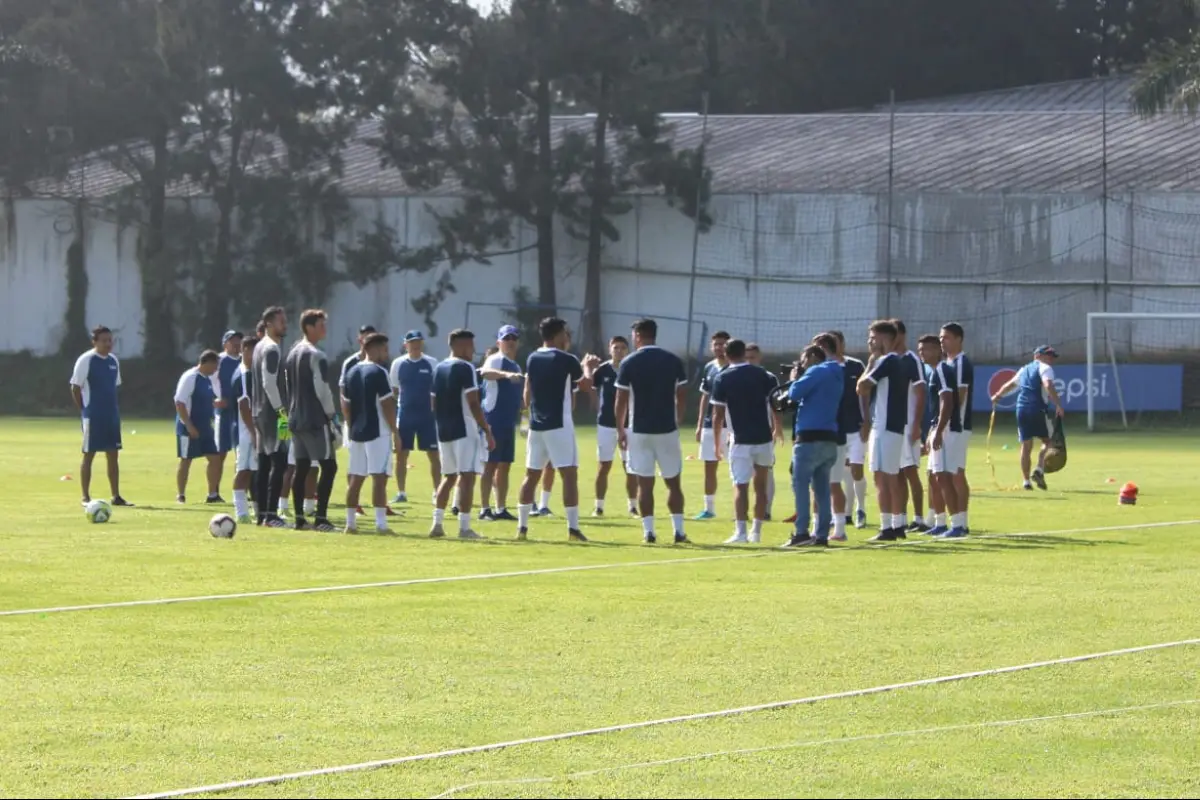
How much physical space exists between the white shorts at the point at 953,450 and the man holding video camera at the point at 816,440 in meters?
1.29

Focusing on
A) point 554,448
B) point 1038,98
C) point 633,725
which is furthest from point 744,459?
point 1038,98

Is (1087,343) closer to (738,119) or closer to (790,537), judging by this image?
(738,119)

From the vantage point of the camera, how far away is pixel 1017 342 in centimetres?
4959

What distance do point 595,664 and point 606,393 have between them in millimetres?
11940

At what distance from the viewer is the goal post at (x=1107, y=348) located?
44.8 metres

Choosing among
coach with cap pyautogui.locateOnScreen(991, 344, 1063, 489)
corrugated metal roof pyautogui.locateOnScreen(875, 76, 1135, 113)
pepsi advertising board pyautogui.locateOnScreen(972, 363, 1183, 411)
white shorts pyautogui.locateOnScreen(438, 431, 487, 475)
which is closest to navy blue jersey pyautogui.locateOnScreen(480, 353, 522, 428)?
white shorts pyautogui.locateOnScreen(438, 431, 487, 475)

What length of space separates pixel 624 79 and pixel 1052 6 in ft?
73.0

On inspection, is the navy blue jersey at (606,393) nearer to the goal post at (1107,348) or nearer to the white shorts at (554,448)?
the white shorts at (554,448)

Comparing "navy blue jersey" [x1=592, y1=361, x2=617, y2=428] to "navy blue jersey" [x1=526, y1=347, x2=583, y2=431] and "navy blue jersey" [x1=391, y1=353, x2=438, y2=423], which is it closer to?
"navy blue jersey" [x1=391, y1=353, x2=438, y2=423]

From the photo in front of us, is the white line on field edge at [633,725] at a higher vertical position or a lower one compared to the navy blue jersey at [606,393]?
lower

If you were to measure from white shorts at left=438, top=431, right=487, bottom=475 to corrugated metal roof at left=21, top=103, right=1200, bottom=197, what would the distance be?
3465cm

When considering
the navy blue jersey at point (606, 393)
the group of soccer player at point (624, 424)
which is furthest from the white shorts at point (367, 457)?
the navy blue jersey at point (606, 393)

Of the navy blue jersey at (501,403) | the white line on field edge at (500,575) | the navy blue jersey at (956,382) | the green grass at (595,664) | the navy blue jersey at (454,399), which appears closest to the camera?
the green grass at (595,664)

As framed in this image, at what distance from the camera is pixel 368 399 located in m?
19.3
